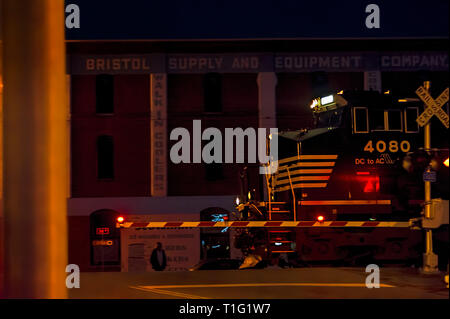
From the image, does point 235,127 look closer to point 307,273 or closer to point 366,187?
point 366,187

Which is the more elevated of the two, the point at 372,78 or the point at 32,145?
the point at 372,78

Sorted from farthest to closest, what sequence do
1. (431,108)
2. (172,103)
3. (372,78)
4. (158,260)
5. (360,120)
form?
(172,103) < (372,78) < (158,260) < (360,120) < (431,108)

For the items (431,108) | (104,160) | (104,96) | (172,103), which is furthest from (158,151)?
(431,108)

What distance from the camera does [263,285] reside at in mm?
8359

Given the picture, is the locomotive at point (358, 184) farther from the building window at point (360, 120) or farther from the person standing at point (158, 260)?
the person standing at point (158, 260)

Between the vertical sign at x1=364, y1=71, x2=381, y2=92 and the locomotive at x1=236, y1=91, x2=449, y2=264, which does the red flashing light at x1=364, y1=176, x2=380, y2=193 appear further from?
the vertical sign at x1=364, y1=71, x2=381, y2=92

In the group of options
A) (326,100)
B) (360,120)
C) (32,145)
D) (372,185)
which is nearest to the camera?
(32,145)

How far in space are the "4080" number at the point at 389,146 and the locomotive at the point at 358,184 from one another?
2cm

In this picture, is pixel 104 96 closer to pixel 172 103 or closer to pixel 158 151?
pixel 172 103

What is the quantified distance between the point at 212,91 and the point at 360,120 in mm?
14615

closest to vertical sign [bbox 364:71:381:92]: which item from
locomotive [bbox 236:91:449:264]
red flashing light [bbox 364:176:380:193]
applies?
locomotive [bbox 236:91:449:264]

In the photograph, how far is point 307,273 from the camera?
969 cm

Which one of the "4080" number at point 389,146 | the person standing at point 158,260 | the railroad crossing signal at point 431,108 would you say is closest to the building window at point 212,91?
the person standing at point 158,260

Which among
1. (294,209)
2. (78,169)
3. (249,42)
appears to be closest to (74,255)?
(78,169)
